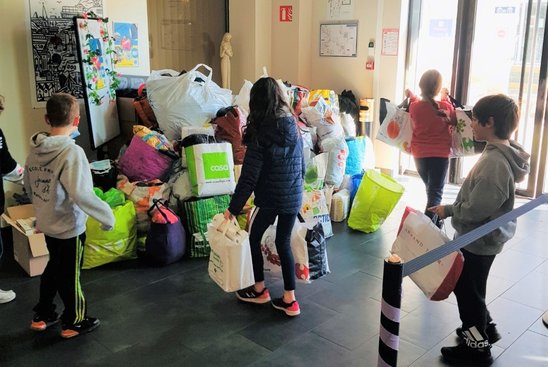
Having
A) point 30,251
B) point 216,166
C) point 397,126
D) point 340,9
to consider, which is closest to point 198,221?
point 216,166

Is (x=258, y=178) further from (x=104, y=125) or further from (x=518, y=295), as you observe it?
(x=104, y=125)

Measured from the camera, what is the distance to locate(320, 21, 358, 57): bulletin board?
20.0 feet

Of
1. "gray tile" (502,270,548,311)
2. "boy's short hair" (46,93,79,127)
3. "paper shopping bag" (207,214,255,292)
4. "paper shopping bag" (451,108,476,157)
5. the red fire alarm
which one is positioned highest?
the red fire alarm

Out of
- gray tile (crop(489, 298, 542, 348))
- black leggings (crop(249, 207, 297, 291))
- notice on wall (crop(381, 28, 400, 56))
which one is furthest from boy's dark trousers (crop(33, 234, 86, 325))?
notice on wall (crop(381, 28, 400, 56))

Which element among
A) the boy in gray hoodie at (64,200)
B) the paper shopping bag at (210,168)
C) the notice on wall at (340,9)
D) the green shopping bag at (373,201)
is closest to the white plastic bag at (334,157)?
the green shopping bag at (373,201)

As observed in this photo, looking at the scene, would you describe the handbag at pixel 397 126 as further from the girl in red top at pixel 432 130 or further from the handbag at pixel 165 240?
the handbag at pixel 165 240

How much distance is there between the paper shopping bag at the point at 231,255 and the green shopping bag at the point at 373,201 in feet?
5.61

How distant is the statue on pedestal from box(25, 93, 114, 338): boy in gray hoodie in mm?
3825

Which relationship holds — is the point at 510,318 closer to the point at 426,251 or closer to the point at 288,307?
the point at 426,251

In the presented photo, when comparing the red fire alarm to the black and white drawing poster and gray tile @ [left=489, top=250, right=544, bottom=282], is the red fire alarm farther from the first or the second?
gray tile @ [left=489, top=250, right=544, bottom=282]

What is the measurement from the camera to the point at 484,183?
238 cm

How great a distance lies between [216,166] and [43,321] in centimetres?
150

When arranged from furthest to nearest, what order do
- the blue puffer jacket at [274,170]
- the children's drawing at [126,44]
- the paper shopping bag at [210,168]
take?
the children's drawing at [126,44] → the paper shopping bag at [210,168] → the blue puffer jacket at [274,170]

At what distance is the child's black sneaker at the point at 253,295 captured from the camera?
3152mm
